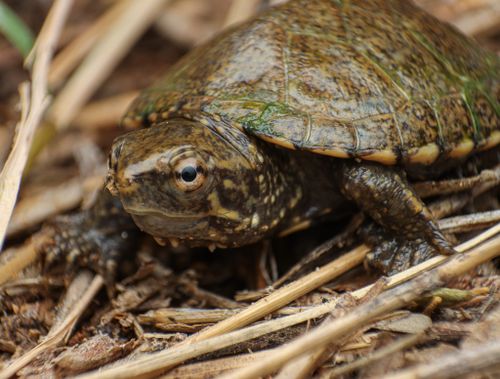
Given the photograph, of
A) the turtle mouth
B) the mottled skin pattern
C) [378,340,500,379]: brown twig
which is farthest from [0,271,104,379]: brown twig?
[378,340,500,379]: brown twig

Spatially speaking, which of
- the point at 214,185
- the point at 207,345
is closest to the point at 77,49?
the point at 214,185

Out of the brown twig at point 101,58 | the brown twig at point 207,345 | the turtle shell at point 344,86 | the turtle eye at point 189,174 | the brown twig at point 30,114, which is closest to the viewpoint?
the brown twig at point 207,345

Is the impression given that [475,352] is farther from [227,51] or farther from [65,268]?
[65,268]

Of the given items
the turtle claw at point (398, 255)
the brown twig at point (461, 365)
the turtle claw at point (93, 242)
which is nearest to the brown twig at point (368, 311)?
the brown twig at point (461, 365)

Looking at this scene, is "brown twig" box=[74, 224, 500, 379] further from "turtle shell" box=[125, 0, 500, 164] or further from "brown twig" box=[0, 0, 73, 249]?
"brown twig" box=[0, 0, 73, 249]

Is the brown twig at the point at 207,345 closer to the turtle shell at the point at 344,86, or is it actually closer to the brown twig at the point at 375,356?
the brown twig at the point at 375,356

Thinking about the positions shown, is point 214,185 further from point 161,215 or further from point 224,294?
point 224,294

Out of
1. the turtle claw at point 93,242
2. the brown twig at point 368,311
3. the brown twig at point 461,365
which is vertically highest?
the turtle claw at point 93,242

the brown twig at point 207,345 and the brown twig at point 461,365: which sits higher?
the brown twig at point 207,345
